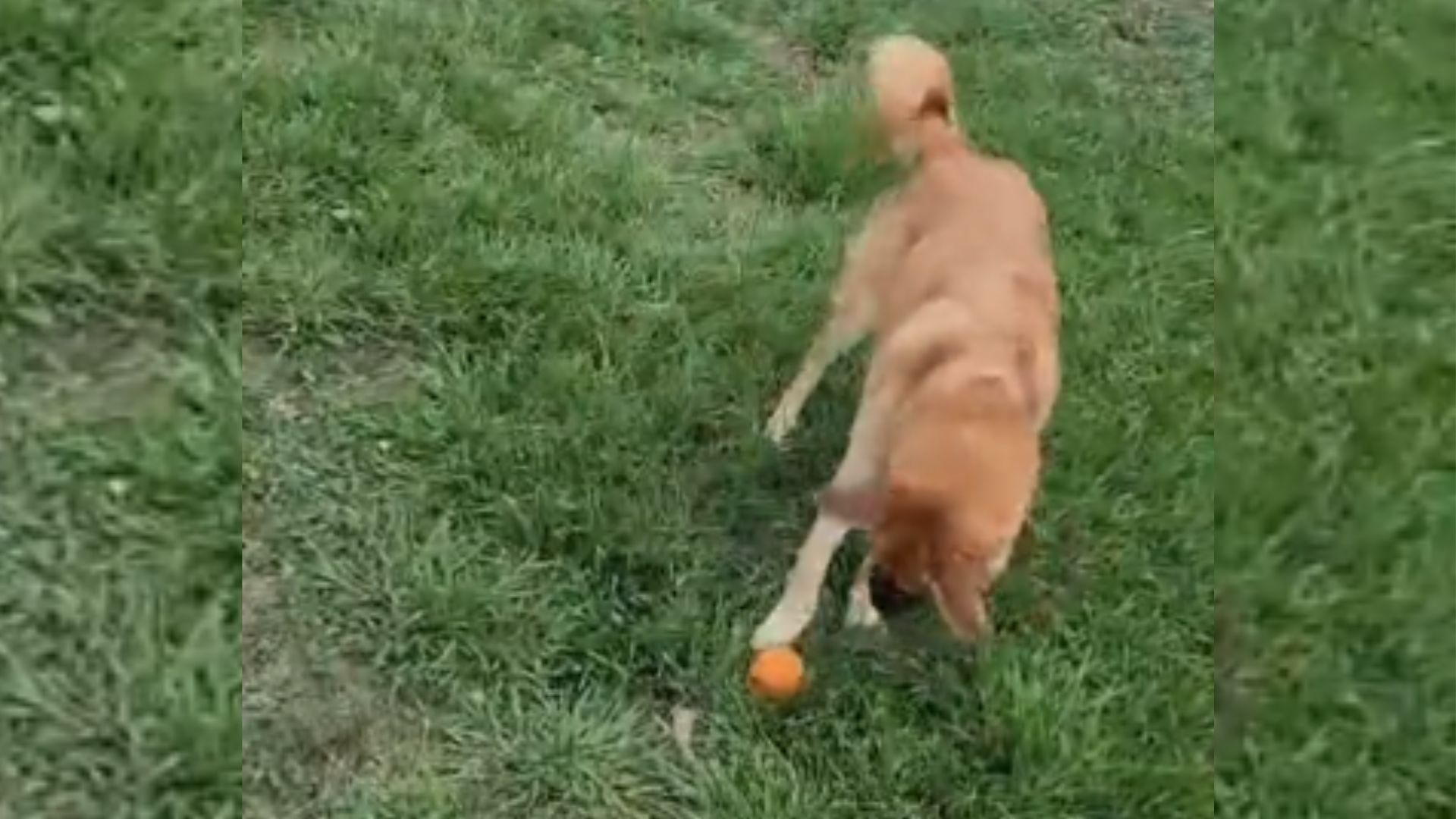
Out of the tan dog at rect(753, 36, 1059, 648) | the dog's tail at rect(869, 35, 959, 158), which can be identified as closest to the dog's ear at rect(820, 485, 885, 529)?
the tan dog at rect(753, 36, 1059, 648)

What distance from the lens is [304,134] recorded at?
399 centimetres

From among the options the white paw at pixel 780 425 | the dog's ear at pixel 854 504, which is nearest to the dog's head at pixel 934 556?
the dog's ear at pixel 854 504

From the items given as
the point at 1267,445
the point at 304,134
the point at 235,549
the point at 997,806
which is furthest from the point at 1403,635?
the point at 304,134

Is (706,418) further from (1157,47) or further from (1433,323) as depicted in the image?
(1157,47)

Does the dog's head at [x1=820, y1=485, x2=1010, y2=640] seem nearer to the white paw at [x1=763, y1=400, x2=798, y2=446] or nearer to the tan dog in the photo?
the tan dog

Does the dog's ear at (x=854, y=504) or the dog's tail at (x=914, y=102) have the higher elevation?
the dog's tail at (x=914, y=102)

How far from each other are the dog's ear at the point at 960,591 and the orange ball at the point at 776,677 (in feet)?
1.03

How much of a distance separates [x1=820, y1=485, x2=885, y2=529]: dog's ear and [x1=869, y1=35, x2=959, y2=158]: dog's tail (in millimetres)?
699

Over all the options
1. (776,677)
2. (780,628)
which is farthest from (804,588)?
(776,677)

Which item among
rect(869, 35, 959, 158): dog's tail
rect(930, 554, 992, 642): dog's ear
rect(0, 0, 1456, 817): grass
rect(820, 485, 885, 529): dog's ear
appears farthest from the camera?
rect(869, 35, 959, 158): dog's tail

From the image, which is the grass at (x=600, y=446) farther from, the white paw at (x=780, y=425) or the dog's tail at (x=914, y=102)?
the dog's tail at (x=914, y=102)

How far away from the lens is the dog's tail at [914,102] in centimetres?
377

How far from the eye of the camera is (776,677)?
318cm

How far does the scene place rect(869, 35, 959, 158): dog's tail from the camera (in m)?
3.77
